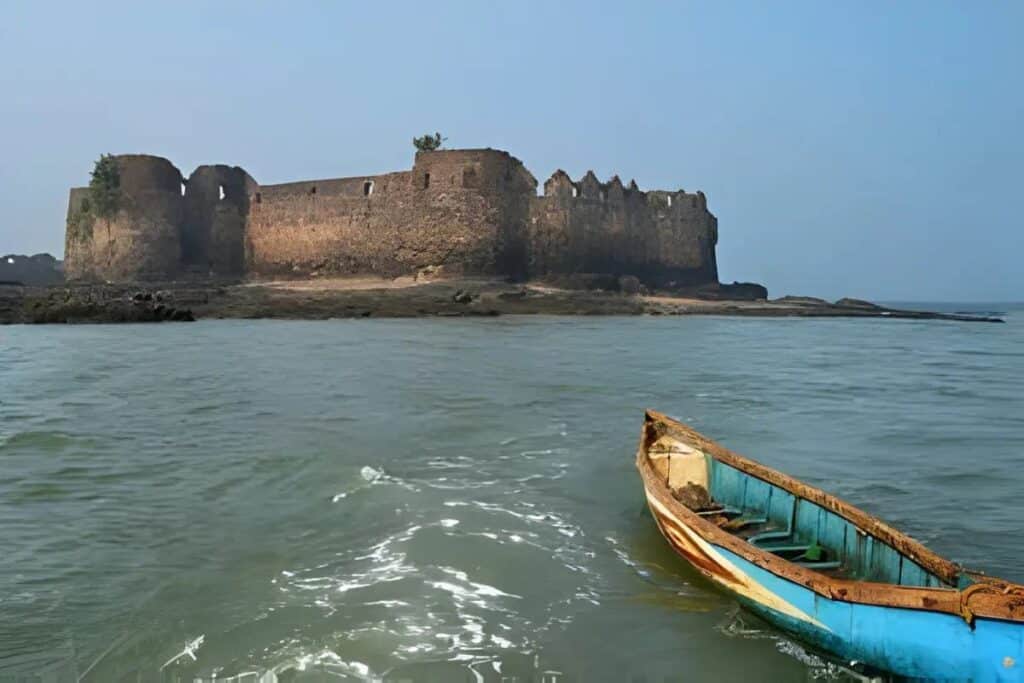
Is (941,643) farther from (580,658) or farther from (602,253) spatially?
(602,253)

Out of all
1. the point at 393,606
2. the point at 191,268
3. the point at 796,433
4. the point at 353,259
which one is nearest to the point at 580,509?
the point at 393,606

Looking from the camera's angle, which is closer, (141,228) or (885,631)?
(885,631)

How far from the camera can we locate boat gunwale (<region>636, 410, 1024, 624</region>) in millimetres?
3926

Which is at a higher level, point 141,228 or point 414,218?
point 414,218

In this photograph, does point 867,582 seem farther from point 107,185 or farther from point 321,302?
point 107,185

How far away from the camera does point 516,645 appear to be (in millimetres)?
5242

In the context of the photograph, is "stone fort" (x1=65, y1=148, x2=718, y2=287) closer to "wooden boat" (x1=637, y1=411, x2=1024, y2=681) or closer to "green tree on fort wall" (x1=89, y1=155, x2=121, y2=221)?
"green tree on fort wall" (x1=89, y1=155, x2=121, y2=221)

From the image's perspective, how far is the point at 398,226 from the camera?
36594 mm

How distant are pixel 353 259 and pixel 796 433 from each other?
28.8 m

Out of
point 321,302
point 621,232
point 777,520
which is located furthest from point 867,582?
point 621,232

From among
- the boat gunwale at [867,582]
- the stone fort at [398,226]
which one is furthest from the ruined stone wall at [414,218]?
the boat gunwale at [867,582]

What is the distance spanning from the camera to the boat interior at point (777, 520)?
5410 millimetres

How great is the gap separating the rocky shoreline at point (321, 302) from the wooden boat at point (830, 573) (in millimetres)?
24053

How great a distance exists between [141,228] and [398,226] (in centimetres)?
1311
